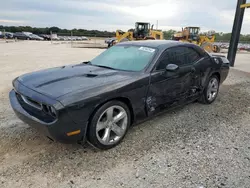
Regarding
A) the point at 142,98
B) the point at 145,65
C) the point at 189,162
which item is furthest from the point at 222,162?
the point at 145,65

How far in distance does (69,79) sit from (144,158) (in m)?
1.47

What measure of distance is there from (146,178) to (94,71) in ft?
5.86

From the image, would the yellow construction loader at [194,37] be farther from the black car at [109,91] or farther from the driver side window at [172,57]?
the black car at [109,91]

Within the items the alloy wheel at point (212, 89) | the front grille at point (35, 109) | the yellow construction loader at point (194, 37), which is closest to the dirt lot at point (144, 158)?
the front grille at point (35, 109)

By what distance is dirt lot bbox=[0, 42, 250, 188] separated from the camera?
2404mm

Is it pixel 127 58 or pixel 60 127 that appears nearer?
pixel 60 127

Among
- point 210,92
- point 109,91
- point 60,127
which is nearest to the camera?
point 60,127

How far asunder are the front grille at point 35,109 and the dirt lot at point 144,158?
1.91 feet

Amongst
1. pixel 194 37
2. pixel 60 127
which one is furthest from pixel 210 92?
pixel 194 37

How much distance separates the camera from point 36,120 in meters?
2.55

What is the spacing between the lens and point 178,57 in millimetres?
4012

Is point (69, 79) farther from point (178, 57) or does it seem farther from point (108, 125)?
point (178, 57)

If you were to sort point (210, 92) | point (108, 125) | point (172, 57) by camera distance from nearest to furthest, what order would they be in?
point (108, 125), point (172, 57), point (210, 92)

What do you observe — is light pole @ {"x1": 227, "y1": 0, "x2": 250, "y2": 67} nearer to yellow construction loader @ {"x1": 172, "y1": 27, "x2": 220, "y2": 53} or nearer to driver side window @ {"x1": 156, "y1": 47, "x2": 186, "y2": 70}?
driver side window @ {"x1": 156, "y1": 47, "x2": 186, "y2": 70}
